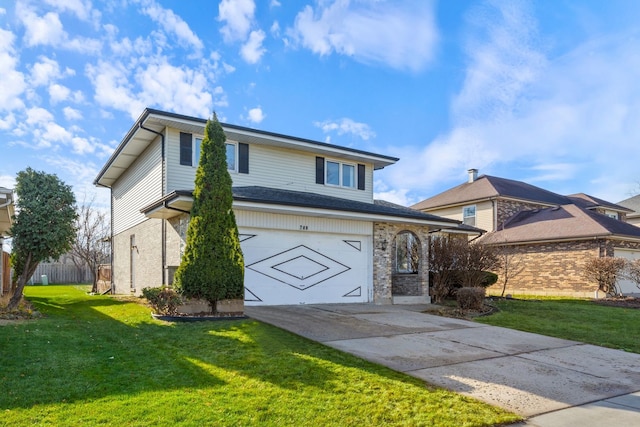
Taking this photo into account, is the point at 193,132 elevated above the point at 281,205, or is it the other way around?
the point at 193,132

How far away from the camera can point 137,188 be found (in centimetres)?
1636

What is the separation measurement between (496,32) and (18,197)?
14.0 metres

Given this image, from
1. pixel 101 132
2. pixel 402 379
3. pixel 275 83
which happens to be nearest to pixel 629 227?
pixel 275 83

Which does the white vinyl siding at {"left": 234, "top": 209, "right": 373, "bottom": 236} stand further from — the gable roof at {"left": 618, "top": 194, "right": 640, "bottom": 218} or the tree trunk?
the gable roof at {"left": 618, "top": 194, "right": 640, "bottom": 218}

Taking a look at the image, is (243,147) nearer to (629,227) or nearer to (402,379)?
(402,379)

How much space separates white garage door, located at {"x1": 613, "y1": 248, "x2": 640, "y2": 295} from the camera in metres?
20.4

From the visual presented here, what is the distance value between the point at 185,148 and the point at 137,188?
13.9 ft

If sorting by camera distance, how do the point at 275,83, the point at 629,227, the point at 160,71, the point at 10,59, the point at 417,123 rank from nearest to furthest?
the point at 10,59 → the point at 160,71 → the point at 275,83 → the point at 417,123 → the point at 629,227

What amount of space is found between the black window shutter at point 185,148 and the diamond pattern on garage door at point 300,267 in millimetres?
4009

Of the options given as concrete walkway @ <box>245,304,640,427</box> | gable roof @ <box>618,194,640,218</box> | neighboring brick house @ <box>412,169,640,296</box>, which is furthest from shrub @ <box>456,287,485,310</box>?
gable roof @ <box>618,194,640,218</box>

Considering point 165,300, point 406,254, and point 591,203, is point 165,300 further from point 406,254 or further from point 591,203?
point 591,203

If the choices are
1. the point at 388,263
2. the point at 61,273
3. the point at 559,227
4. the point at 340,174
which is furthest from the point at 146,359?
the point at 61,273

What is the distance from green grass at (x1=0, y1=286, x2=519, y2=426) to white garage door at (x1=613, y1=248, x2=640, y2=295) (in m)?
19.7

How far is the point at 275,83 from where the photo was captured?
44.9ft
